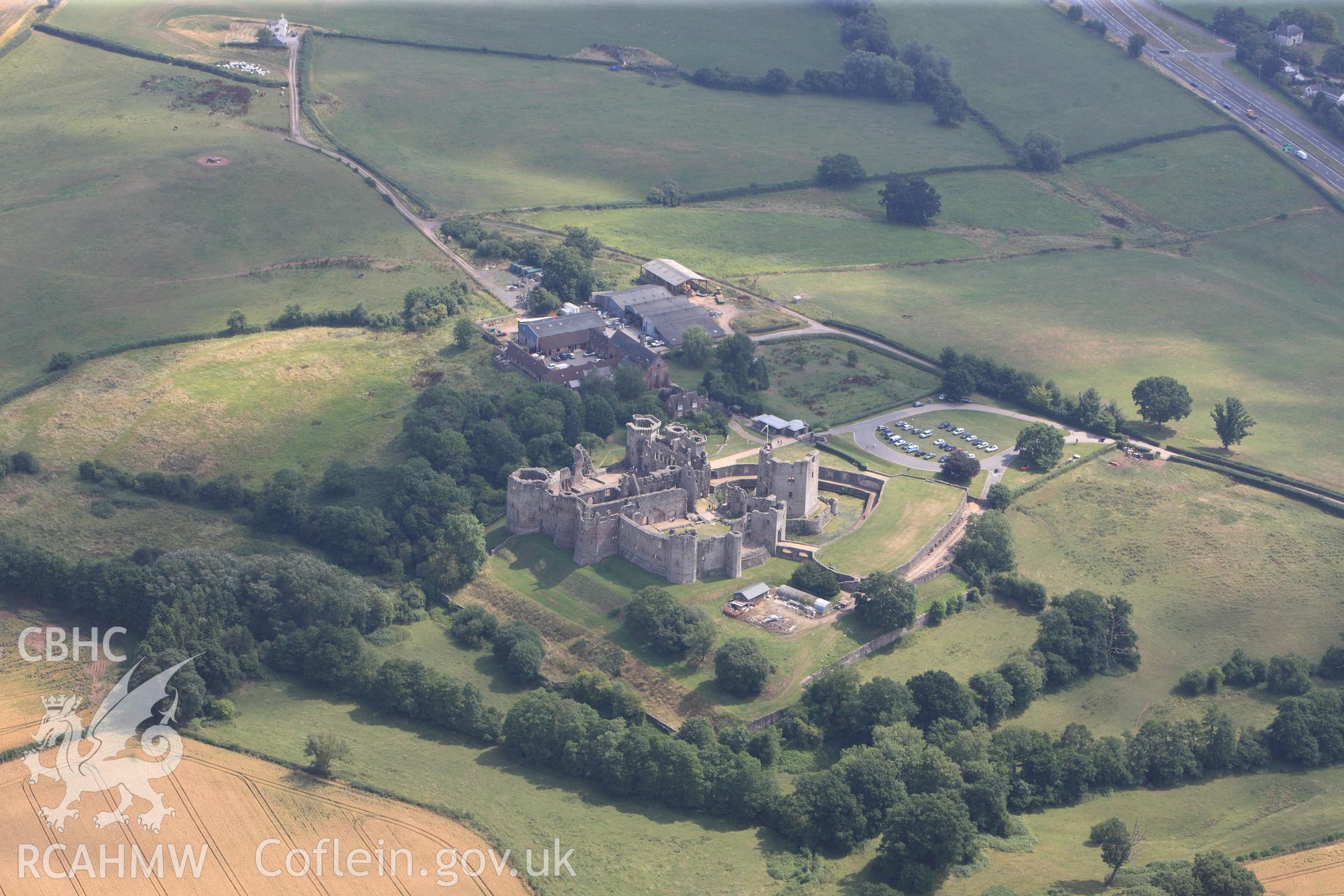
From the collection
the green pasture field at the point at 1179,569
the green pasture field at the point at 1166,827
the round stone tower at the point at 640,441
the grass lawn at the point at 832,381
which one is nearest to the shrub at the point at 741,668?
the green pasture field at the point at 1166,827

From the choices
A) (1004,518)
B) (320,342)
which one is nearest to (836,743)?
(1004,518)

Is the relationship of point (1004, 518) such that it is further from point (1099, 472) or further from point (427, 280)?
point (427, 280)

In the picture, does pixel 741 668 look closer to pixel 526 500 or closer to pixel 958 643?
pixel 958 643

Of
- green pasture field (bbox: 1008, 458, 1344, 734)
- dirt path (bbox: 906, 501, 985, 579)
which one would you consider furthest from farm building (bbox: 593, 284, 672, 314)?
green pasture field (bbox: 1008, 458, 1344, 734)

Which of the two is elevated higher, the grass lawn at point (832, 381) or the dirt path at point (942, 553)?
the grass lawn at point (832, 381)

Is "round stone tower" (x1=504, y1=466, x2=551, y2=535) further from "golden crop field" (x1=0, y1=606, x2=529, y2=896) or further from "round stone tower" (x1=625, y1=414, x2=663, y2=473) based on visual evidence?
"golden crop field" (x1=0, y1=606, x2=529, y2=896)

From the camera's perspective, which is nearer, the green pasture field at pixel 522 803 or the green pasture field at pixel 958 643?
the green pasture field at pixel 522 803

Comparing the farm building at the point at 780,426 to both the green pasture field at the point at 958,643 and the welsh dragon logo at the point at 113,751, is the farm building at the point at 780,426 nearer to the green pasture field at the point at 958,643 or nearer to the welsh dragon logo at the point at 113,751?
the green pasture field at the point at 958,643
